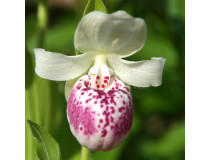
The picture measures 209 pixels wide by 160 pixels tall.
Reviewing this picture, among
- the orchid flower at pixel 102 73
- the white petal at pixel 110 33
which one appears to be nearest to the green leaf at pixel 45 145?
the orchid flower at pixel 102 73

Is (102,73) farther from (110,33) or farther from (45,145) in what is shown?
(45,145)

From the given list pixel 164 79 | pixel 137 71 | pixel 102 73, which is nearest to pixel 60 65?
pixel 102 73

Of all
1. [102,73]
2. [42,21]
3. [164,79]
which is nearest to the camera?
[102,73]

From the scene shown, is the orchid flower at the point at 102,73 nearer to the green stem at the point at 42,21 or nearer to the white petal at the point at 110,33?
the white petal at the point at 110,33

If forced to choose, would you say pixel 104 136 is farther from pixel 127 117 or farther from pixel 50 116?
pixel 50 116

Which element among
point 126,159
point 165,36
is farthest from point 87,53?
point 165,36

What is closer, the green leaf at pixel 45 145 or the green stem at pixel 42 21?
the green leaf at pixel 45 145

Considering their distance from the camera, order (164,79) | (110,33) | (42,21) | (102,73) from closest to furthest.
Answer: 1. (110,33)
2. (102,73)
3. (42,21)
4. (164,79)

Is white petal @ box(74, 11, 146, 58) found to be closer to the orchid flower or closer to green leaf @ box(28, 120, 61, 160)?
the orchid flower
